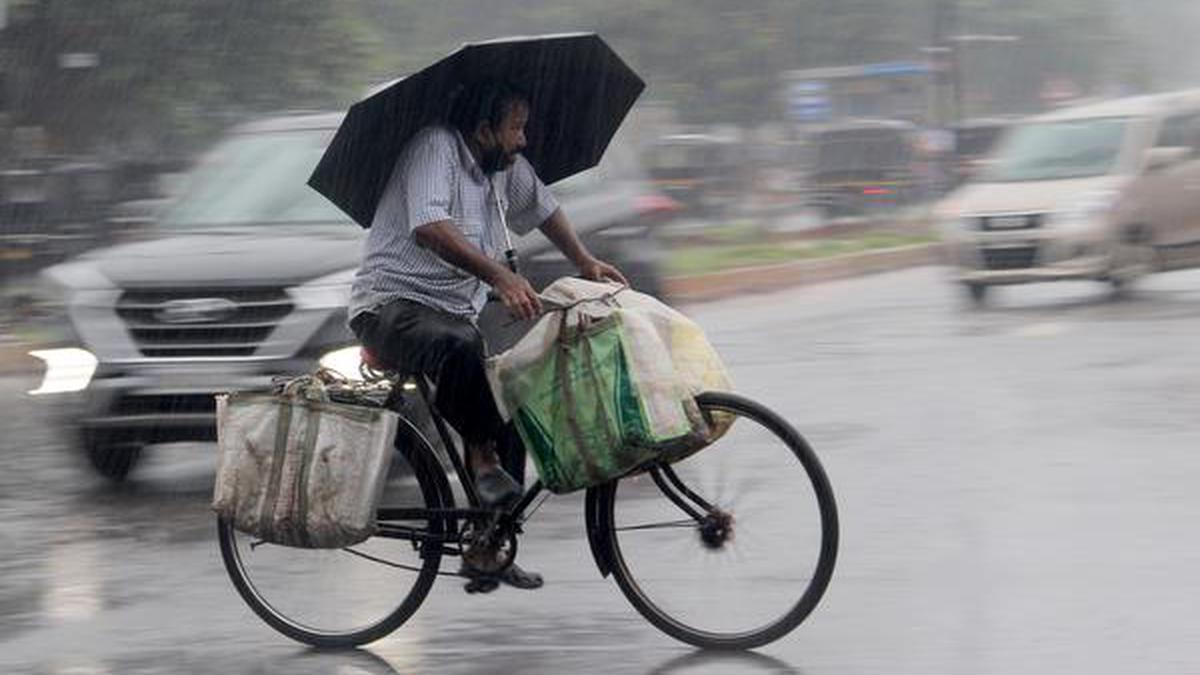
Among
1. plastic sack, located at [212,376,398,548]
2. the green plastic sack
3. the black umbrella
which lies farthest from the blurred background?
the black umbrella

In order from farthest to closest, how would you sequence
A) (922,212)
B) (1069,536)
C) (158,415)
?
(922,212) → (158,415) → (1069,536)

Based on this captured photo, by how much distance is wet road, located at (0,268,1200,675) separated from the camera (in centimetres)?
608

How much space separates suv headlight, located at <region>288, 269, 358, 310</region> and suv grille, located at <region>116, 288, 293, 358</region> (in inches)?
2.1

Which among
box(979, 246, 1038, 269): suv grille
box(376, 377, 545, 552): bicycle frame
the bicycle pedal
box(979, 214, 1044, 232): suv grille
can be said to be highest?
box(376, 377, 545, 552): bicycle frame

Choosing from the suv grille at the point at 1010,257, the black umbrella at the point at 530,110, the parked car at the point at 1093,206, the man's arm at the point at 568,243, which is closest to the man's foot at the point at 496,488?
the man's arm at the point at 568,243

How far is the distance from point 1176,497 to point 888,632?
2491 millimetres

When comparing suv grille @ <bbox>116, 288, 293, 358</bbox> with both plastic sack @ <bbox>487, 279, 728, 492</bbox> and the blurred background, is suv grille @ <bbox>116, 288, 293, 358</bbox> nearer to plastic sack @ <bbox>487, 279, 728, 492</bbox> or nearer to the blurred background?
the blurred background

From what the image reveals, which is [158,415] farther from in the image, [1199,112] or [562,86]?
[1199,112]

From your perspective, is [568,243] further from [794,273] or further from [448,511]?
[794,273]

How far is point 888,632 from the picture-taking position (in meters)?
6.21

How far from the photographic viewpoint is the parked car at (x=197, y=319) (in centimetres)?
909

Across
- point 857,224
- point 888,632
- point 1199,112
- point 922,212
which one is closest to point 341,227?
point 888,632

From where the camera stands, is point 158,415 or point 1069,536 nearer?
point 1069,536

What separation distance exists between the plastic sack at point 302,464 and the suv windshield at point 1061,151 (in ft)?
41.6
